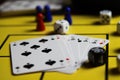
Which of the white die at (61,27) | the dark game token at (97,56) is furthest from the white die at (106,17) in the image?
the dark game token at (97,56)

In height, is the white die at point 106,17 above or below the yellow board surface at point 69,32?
above

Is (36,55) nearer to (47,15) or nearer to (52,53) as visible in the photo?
(52,53)

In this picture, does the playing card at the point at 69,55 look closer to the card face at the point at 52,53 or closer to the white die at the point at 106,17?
the card face at the point at 52,53

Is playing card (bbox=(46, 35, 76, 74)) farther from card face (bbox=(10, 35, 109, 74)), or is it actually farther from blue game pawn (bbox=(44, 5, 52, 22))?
blue game pawn (bbox=(44, 5, 52, 22))

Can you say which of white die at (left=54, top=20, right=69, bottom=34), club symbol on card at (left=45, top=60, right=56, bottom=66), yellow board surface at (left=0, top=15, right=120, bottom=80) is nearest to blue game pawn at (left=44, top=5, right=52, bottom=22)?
yellow board surface at (left=0, top=15, right=120, bottom=80)

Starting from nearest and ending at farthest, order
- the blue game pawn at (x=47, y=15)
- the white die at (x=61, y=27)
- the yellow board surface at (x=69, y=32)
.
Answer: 1. the yellow board surface at (x=69, y=32)
2. the white die at (x=61, y=27)
3. the blue game pawn at (x=47, y=15)

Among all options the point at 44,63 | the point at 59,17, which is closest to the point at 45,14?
the point at 59,17

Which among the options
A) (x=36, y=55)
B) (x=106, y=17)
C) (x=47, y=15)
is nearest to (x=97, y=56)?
(x=36, y=55)
